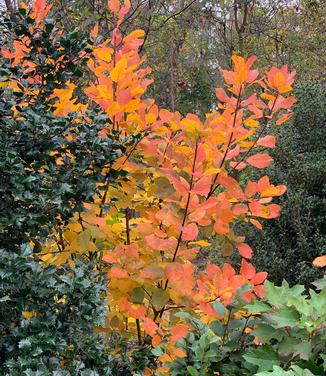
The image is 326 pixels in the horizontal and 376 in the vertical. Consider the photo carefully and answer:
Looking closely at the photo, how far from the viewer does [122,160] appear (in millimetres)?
1958

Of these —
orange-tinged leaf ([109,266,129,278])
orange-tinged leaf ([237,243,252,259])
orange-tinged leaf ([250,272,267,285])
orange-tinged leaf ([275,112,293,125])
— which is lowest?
orange-tinged leaf ([109,266,129,278])

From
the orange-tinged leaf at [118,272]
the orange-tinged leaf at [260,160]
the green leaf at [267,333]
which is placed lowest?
the green leaf at [267,333]

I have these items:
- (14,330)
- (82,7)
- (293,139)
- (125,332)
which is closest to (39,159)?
(14,330)

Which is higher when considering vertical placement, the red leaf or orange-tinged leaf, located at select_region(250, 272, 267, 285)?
the red leaf

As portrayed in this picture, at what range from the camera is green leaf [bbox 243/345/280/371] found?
1.34 meters

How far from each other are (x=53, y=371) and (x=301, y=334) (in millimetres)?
678

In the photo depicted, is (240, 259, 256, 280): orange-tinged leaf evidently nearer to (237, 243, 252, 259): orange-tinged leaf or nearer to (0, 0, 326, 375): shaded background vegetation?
(237, 243, 252, 259): orange-tinged leaf

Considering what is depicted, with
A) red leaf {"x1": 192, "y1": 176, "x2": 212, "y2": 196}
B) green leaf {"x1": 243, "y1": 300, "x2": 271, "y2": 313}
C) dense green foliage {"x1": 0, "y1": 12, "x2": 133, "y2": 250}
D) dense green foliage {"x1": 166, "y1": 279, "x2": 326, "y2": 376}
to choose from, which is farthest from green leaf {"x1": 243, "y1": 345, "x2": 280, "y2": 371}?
dense green foliage {"x1": 0, "y1": 12, "x2": 133, "y2": 250}

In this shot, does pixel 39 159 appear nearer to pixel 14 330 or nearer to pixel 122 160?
pixel 122 160

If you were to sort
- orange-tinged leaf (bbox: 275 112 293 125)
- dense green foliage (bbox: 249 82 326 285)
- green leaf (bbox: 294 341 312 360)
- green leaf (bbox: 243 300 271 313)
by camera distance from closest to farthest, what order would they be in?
green leaf (bbox: 294 341 312 360) < green leaf (bbox: 243 300 271 313) < orange-tinged leaf (bbox: 275 112 293 125) < dense green foliage (bbox: 249 82 326 285)

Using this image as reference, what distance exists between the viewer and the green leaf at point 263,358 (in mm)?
1338

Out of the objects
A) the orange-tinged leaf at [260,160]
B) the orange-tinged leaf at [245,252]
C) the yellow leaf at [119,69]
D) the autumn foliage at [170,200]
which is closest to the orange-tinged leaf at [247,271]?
the autumn foliage at [170,200]

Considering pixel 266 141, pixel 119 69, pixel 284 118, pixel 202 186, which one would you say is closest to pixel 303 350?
pixel 202 186

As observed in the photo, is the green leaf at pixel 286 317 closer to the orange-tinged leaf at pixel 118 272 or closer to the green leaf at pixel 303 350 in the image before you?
the green leaf at pixel 303 350
